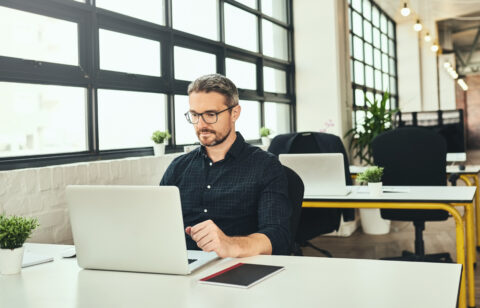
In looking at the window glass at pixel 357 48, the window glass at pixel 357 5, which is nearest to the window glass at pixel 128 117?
the window glass at pixel 357 48

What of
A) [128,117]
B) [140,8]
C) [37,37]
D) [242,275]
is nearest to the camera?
[242,275]

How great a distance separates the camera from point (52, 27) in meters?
2.69

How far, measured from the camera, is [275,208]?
1.82m

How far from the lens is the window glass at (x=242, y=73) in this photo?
15.3 ft

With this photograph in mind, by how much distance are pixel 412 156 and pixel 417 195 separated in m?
0.76

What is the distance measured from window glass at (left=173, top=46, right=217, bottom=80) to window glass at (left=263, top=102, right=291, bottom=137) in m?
1.06

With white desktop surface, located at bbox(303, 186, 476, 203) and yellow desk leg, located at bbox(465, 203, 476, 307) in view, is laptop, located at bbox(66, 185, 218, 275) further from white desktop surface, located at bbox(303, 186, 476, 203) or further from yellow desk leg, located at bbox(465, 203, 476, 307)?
yellow desk leg, located at bbox(465, 203, 476, 307)

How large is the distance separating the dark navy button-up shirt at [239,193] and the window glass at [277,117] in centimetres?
329

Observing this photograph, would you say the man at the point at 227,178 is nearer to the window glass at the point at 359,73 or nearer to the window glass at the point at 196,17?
the window glass at the point at 196,17

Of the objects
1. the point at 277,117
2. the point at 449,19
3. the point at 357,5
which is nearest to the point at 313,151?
the point at 277,117

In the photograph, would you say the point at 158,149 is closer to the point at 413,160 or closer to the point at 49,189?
the point at 49,189

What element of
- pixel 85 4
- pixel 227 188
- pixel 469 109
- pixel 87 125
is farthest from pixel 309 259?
pixel 469 109

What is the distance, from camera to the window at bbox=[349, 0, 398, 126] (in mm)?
7271

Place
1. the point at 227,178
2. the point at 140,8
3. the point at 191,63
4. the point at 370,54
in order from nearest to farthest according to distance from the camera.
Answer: the point at 227,178
the point at 140,8
the point at 191,63
the point at 370,54
